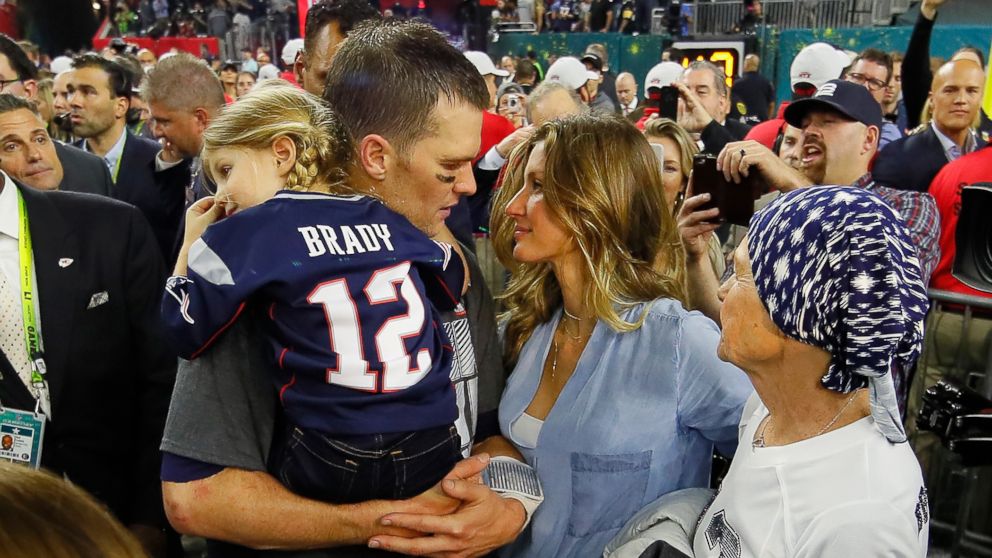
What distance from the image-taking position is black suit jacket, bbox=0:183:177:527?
217cm

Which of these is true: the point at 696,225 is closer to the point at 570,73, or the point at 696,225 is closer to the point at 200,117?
the point at 200,117

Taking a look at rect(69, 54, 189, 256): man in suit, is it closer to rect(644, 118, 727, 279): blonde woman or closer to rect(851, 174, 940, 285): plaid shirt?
rect(644, 118, 727, 279): blonde woman

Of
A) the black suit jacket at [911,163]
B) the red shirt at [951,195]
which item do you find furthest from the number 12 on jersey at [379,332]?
the black suit jacket at [911,163]

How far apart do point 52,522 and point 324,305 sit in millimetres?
754

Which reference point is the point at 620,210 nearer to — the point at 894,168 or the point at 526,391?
the point at 526,391

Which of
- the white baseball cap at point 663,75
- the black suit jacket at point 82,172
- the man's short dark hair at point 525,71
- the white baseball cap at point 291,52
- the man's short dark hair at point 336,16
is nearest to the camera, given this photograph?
the man's short dark hair at point 336,16

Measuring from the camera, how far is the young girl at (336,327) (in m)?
1.46

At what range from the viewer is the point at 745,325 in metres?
1.51

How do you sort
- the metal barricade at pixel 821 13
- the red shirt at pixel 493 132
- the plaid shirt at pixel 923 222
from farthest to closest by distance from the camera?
1. the metal barricade at pixel 821 13
2. the red shirt at pixel 493 132
3. the plaid shirt at pixel 923 222

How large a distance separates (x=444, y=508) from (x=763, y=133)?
439cm

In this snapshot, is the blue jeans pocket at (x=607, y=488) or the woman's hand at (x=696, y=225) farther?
the woman's hand at (x=696, y=225)

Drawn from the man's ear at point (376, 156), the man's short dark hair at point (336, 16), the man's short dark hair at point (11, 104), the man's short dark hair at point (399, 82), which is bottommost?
the man's short dark hair at point (11, 104)

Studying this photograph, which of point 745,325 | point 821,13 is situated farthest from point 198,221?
point 821,13

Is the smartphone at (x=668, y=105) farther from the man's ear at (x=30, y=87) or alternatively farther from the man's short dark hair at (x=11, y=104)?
the man's ear at (x=30, y=87)
